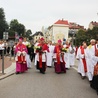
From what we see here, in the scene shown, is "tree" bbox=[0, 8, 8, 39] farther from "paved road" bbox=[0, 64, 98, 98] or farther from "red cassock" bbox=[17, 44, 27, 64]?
"paved road" bbox=[0, 64, 98, 98]

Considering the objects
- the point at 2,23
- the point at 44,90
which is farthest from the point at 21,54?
the point at 2,23

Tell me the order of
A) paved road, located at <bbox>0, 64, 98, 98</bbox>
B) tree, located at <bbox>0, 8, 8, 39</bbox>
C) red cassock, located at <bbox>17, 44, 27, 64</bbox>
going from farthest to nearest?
tree, located at <bbox>0, 8, 8, 39</bbox>
red cassock, located at <bbox>17, 44, 27, 64</bbox>
paved road, located at <bbox>0, 64, 98, 98</bbox>

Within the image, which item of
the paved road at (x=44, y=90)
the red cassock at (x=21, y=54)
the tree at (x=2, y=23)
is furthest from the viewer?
the tree at (x=2, y=23)

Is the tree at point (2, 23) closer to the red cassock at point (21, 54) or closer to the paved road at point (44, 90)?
the red cassock at point (21, 54)

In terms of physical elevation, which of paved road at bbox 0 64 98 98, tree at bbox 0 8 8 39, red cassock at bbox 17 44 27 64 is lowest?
paved road at bbox 0 64 98 98

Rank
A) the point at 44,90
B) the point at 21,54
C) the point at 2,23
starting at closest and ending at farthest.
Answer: the point at 44,90
the point at 21,54
the point at 2,23

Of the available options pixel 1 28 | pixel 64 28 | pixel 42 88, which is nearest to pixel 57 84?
pixel 42 88

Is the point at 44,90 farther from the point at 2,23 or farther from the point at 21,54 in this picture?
the point at 2,23

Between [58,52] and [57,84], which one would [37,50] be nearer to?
[58,52]

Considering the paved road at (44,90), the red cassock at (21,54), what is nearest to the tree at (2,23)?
the red cassock at (21,54)

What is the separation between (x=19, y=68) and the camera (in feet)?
54.0

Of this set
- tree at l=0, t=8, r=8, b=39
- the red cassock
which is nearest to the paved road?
the red cassock

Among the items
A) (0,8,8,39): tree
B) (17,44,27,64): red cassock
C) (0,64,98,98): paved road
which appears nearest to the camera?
(0,64,98,98): paved road

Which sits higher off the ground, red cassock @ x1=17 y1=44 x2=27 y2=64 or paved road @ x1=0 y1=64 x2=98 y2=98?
red cassock @ x1=17 y1=44 x2=27 y2=64
